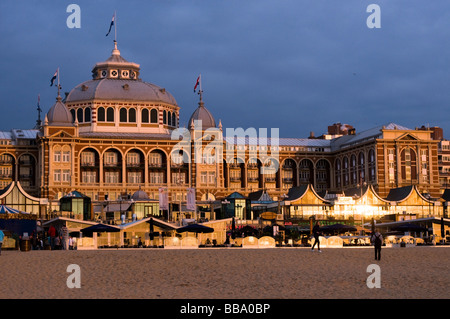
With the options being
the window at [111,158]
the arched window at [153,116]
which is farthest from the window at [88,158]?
the arched window at [153,116]

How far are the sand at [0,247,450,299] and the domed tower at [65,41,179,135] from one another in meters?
82.5

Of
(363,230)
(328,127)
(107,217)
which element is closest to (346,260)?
(363,230)

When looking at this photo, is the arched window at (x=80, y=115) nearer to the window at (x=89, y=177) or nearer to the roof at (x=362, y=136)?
the window at (x=89, y=177)

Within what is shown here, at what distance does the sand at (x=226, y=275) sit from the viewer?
36781mm

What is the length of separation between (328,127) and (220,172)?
51477 mm

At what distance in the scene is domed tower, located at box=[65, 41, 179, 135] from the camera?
138m

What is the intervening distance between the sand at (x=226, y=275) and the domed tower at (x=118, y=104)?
271 ft

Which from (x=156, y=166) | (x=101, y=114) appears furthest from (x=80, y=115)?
(x=156, y=166)

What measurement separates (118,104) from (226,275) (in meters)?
98.1

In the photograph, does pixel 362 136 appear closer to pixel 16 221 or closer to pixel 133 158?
pixel 133 158

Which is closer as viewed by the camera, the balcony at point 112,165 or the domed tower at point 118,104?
the balcony at point 112,165

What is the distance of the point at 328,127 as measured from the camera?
18338 cm

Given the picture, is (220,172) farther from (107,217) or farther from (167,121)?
(107,217)

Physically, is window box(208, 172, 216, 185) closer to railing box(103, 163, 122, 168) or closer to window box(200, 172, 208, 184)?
window box(200, 172, 208, 184)
